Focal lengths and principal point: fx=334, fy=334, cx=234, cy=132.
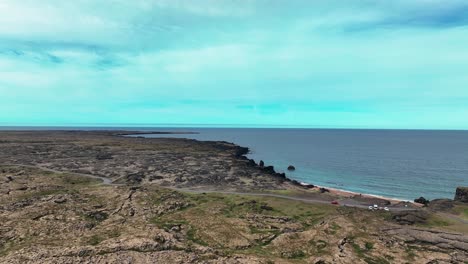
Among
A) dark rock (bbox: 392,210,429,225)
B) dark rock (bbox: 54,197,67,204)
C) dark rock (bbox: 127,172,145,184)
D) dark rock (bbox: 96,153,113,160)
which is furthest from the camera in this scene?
dark rock (bbox: 96,153,113,160)

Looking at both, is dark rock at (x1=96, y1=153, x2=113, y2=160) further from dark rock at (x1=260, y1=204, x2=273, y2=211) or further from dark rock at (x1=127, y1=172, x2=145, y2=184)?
dark rock at (x1=260, y1=204, x2=273, y2=211)

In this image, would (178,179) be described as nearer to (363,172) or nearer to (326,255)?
(326,255)

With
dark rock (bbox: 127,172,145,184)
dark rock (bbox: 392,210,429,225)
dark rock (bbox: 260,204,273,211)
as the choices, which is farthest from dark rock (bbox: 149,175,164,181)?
dark rock (bbox: 392,210,429,225)

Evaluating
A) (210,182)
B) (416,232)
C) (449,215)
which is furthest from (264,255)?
(210,182)

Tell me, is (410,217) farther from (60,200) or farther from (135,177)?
(135,177)

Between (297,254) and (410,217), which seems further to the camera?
(410,217)

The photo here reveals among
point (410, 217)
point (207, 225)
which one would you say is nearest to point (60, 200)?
point (207, 225)

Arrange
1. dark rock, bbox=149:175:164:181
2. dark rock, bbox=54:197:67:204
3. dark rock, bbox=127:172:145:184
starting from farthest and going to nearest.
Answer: dark rock, bbox=149:175:164:181, dark rock, bbox=127:172:145:184, dark rock, bbox=54:197:67:204
